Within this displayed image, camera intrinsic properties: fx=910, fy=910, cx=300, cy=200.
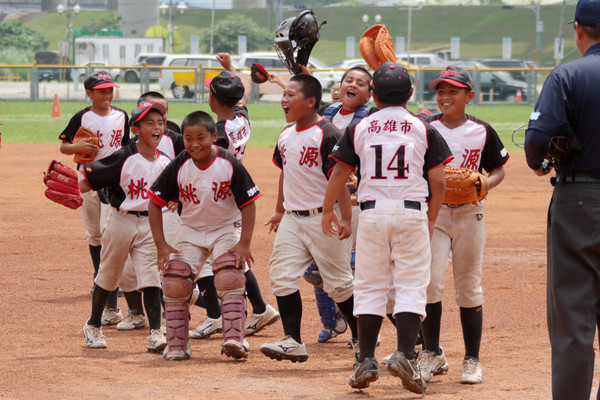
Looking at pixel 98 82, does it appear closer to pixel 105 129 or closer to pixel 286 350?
pixel 105 129

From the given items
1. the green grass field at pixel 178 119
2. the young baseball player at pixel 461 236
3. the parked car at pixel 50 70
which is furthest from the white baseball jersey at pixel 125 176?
the parked car at pixel 50 70

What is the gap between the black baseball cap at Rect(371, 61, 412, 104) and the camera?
208 inches

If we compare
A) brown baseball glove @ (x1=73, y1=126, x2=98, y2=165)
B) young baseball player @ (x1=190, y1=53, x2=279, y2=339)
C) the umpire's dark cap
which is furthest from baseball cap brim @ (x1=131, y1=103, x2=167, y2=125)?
the umpire's dark cap

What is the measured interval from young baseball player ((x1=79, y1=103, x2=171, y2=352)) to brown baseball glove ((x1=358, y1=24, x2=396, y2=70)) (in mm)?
1565

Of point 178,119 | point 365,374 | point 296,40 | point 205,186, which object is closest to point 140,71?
point 178,119

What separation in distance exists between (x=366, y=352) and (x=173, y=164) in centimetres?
191

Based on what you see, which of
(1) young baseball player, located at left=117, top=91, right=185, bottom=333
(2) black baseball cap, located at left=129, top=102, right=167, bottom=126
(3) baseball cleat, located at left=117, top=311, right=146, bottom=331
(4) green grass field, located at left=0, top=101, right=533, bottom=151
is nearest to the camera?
(2) black baseball cap, located at left=129, top=102, right=167, bottom=126

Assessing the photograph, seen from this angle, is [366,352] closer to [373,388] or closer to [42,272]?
[373,388]

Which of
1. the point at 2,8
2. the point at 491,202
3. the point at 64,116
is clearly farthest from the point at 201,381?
the point at 2,8

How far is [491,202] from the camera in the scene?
14625 mm

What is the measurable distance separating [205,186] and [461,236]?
173cm

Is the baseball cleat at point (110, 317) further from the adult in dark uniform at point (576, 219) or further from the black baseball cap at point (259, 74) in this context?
the adult in dark uniform at point (576, 219)

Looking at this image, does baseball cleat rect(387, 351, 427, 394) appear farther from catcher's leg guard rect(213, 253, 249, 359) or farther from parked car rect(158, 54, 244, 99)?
parked car rect(158, 54, 244, 99)

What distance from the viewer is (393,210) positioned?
5109 mm
